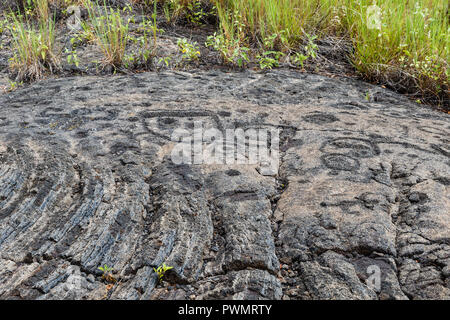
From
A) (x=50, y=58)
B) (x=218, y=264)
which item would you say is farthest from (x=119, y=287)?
(x=50, y=58)

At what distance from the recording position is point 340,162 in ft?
6.47

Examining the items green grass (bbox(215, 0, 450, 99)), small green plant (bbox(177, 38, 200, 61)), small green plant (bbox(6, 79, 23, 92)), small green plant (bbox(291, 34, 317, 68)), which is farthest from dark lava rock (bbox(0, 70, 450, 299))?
small green plant (bbox(177, 38, 200, 61))

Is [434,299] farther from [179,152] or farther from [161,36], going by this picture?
[161,36]

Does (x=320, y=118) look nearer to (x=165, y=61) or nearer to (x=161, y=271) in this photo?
(x=161, y=271)

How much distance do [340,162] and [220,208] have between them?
0.70m

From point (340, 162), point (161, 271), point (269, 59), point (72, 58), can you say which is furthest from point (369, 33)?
point (161, 271)

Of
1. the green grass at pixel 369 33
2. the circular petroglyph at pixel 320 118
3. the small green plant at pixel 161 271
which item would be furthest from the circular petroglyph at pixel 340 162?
the green grass at pixel 369 33

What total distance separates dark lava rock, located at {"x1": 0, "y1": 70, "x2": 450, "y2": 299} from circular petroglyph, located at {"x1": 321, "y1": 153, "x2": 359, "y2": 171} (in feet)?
0.03

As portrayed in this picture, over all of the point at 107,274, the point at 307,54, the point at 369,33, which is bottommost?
the point at 107,274

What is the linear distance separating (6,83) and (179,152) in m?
2.44

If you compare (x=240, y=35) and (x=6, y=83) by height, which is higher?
(x=240, y=35)

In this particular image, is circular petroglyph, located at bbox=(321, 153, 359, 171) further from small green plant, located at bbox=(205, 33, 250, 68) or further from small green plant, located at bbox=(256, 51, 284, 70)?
small green plant, located at bbox=(205, 33, 250, 68)

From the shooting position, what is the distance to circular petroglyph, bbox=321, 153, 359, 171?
192 cm

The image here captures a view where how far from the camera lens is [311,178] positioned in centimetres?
187
